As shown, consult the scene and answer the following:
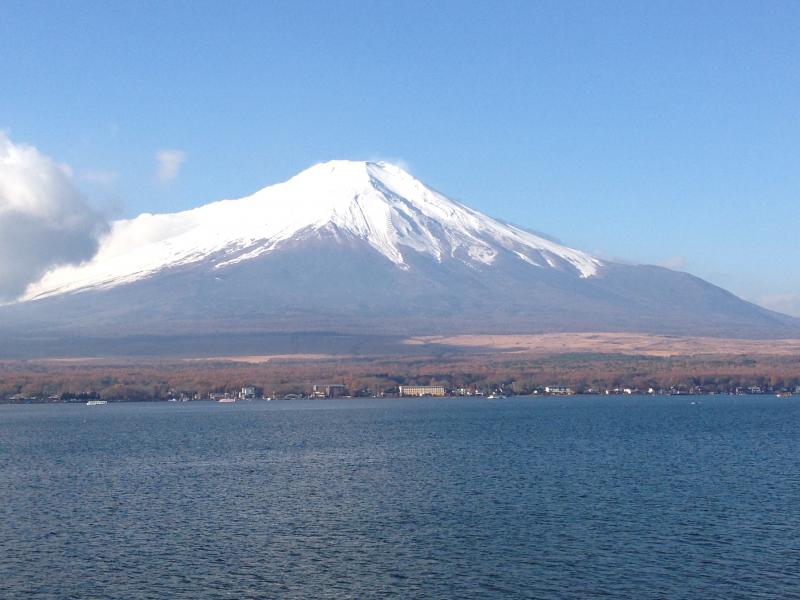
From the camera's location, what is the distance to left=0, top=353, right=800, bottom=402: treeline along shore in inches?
3861

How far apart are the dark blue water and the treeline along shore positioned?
4323 centimetres

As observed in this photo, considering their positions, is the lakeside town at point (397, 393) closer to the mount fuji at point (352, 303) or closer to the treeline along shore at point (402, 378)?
the treeline along shore at point (402, 378)

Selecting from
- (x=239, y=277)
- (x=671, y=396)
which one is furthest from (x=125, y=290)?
(x=671, y=396)

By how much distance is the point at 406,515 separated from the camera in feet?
95.7

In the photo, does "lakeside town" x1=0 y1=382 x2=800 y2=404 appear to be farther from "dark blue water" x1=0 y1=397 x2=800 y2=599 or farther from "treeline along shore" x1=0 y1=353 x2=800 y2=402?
"dark blue water" x1=0 y1=397 x2=800 y2=599

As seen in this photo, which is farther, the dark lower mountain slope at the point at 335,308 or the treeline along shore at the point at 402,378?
the dark lower mountain slope at the point at 335,308

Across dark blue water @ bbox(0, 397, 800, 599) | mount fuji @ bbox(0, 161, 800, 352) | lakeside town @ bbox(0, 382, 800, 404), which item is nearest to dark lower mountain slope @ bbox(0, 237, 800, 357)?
mount fuji @ bbox(0, 161, 800, 352)

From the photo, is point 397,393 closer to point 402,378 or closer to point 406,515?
point 402,378

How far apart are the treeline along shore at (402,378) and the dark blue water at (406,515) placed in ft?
142

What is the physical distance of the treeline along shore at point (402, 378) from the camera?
322 feet

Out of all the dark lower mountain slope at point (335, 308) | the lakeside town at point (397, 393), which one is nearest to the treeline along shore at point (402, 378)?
the lakeside town at point (397, 393)

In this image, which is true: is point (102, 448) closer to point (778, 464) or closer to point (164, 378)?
point (778, 464)

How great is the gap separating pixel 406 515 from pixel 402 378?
74549 mm

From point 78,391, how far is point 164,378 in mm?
7835
